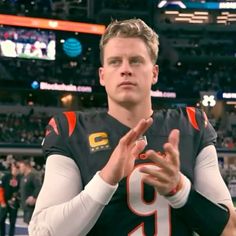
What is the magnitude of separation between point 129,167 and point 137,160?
0.71 feet

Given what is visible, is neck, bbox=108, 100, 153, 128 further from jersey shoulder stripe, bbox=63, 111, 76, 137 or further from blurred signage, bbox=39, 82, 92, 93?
blurred signage, bbox=39, 82, 92, 93

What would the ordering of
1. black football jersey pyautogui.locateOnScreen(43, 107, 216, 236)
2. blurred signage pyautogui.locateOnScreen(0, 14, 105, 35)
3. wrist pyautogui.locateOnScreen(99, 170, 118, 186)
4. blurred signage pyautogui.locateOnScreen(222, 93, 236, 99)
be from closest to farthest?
1. wrist pyautogui.locateOnScreen(99, 170, 118, 186)
2. black football jersey pyautogui.locateOnScreen(43, 107, 216, 236)
3. blurred signage pyautogui.locateOnScreen(0, 14, 105, 35)
4. blurred signage pyautogui.locateOnScreen(222, 93, 236, 99)

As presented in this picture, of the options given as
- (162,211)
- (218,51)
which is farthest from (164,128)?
(218,51)

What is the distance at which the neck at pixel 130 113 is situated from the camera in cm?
230

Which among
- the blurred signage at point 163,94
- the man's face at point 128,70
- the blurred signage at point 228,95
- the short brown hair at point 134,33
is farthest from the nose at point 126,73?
the blurred signage at point 228,95

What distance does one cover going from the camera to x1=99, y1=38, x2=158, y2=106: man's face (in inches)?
86.4

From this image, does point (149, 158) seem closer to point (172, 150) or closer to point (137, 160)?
A: point (172, 150)

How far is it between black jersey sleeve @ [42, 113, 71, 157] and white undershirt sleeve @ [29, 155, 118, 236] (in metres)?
0.10

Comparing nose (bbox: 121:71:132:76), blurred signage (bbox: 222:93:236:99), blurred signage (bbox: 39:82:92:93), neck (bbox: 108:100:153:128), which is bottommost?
blurred signage (bbox: 222:93:236:99)

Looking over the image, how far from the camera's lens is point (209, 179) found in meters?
2.29

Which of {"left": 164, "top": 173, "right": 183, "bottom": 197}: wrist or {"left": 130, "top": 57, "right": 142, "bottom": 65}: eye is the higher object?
{"left": 130, "top": 57, "right": 142, "bottom": 65}: eye

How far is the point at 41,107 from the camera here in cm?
3762

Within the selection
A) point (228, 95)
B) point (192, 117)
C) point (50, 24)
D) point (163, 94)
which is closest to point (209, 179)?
point (192, 117)

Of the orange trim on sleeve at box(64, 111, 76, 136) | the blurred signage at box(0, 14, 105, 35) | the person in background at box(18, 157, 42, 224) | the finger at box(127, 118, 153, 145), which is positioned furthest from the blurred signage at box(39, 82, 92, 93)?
the finger at box(127, 118, 153, 145)
